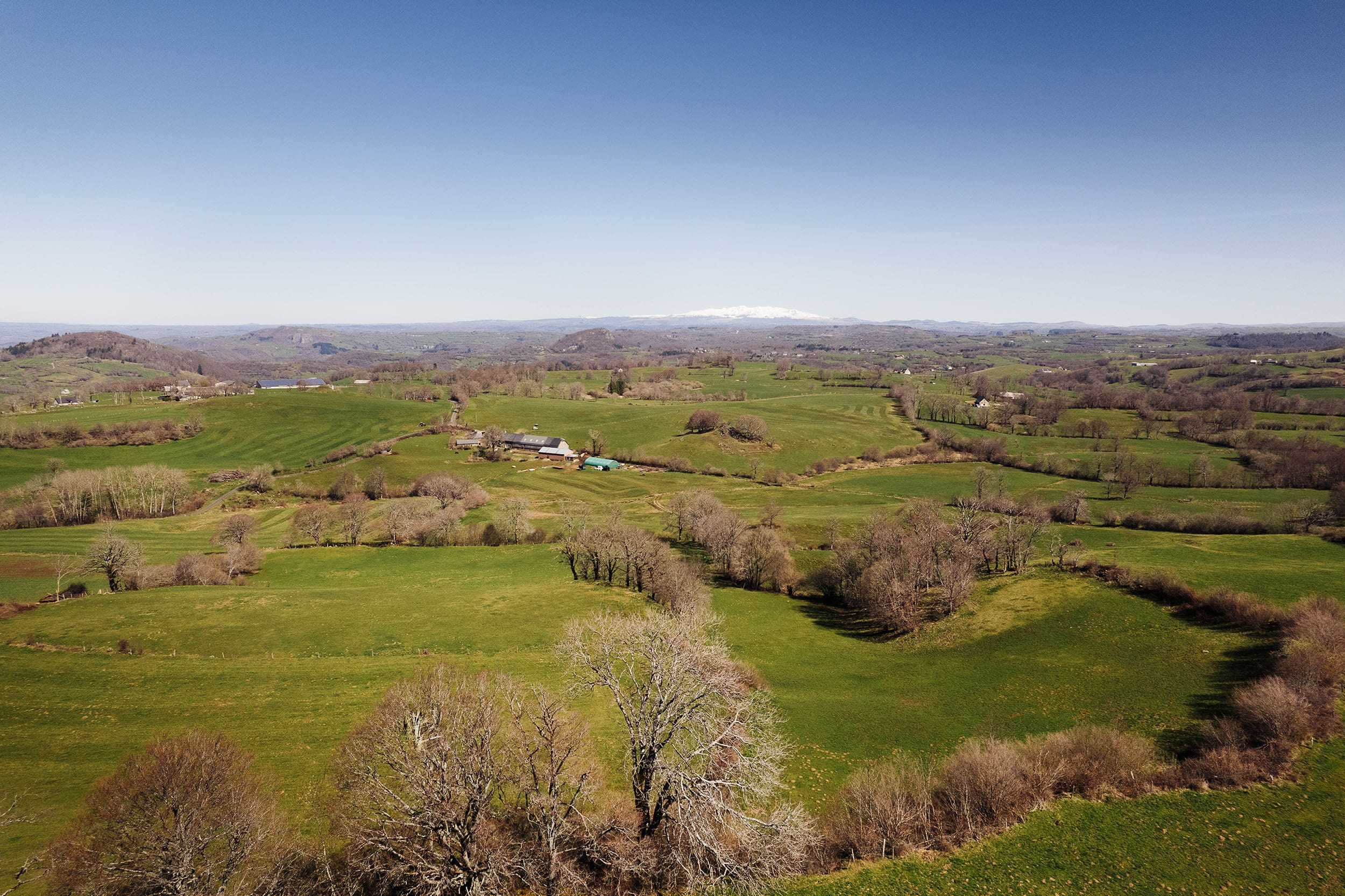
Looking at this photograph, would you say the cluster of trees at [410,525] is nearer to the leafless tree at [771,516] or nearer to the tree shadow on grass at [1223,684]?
the leafless tree at [771,516]

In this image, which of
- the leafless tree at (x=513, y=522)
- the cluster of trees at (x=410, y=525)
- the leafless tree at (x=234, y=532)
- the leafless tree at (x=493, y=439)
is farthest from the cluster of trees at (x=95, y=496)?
the leafless tree at (x=513, y=522)

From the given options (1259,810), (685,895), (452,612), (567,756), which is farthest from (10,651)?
(1259,810)

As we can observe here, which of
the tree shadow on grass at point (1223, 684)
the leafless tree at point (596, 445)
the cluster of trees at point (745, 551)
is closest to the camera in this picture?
the tree shadow on grass at point (1223, 684)

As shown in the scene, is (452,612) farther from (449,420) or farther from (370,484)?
(449,420)

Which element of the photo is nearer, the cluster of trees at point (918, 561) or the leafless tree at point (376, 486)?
the cluster of trees at point (918, 561)

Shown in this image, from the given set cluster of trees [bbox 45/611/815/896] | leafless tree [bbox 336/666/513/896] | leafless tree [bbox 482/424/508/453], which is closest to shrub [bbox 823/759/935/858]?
cluster of trees [bbox 45/611/815/896]

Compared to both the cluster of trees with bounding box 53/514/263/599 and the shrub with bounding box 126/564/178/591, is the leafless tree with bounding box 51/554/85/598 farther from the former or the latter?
the shrub with bounding box 126/564/178/591

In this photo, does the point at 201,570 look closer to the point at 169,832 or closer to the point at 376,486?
the point at 376,486
